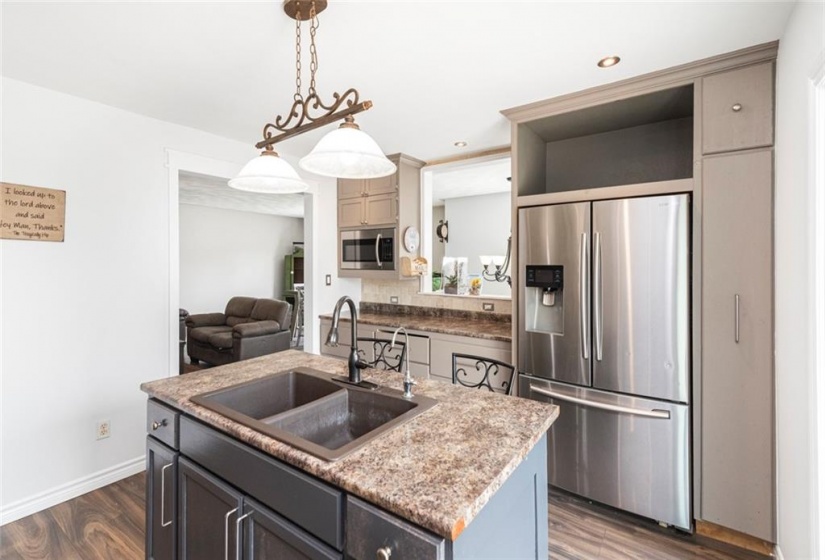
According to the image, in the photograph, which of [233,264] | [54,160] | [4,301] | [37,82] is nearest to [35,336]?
[4,301]

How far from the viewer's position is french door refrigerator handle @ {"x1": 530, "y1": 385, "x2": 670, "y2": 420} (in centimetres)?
211

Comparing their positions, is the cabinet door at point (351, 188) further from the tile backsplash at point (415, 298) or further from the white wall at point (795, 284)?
the white wall at point (795, 284)

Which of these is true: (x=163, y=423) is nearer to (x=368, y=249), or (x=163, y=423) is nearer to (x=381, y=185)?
(x=368, y=249)

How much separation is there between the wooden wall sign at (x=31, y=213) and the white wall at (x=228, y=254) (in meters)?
5.04

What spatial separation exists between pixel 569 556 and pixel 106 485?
286 cm

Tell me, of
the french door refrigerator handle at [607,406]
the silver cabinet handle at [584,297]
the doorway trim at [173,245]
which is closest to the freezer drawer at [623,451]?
the french door refrigerator handle at [607,406]

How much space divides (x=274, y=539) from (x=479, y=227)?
6.13 m

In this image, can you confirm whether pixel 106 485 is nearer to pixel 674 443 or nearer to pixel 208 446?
pixel 208 446

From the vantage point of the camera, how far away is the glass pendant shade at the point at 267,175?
1.67 m

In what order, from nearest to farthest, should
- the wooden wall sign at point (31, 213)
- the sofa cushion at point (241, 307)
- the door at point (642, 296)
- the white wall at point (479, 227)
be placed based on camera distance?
the door at point (642, 296)
the wooden wall sign at point (31, 213)
the sofa cushion at point (241, 307)
the white wall at point (479, 227)

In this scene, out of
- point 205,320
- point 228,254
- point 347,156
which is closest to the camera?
point 347,156

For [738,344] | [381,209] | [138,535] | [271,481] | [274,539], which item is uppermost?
[381,209]

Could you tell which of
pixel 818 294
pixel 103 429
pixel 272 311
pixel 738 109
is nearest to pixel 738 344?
pixel 818 294

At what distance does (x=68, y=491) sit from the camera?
2.42 meters
